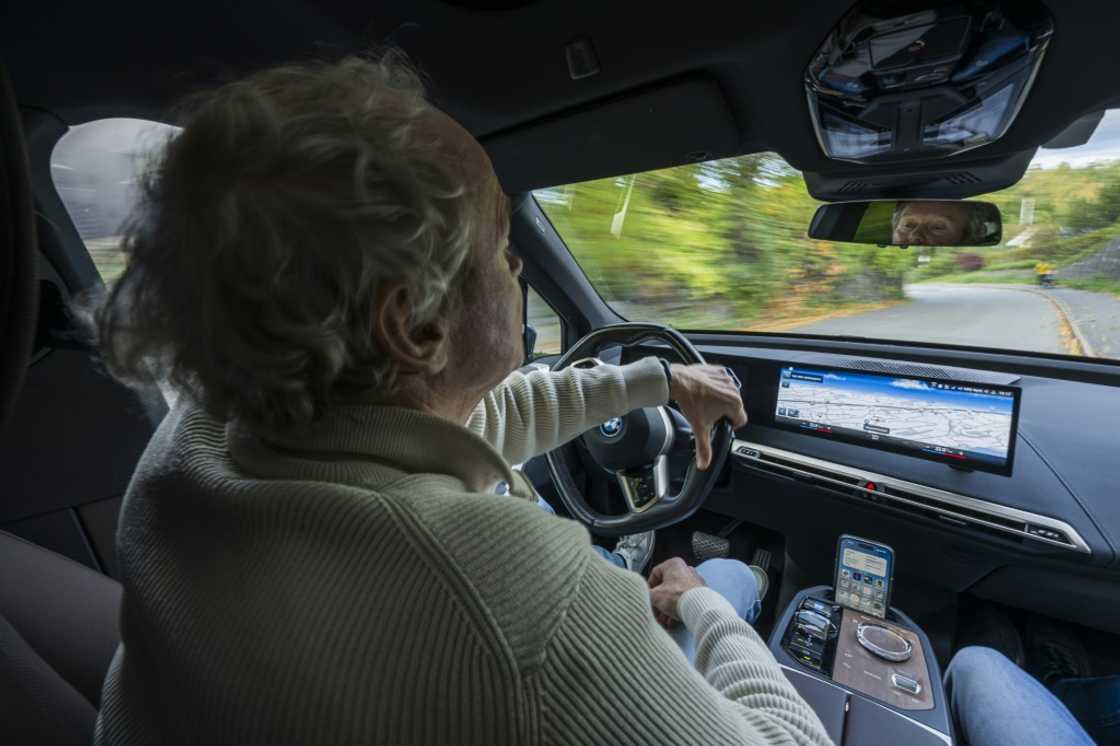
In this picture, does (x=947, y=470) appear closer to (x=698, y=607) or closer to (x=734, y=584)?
(x=734, y=584)

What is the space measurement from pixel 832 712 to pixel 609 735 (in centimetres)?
117

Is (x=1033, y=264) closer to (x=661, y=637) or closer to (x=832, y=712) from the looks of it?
(x=832, y=712)

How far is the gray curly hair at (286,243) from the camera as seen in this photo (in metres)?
0.61

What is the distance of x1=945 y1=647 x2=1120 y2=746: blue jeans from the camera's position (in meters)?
1.33

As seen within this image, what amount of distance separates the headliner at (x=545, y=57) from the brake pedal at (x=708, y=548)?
177cm

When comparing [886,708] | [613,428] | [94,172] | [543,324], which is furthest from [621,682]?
[543,324]

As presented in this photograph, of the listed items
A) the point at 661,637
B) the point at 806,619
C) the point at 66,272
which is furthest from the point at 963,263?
the point at 66,272

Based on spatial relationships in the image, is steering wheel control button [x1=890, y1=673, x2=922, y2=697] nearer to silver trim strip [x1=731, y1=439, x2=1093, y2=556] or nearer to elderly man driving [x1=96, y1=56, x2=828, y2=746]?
silver trim strip [x1=731, y1=439, x2=1093, y2=556]

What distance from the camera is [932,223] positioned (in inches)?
67.8

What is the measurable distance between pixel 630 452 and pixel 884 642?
3.02 ft

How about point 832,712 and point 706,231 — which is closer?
point 832,712

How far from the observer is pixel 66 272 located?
1727 mm

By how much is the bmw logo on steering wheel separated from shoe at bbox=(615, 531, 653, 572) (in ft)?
1.96

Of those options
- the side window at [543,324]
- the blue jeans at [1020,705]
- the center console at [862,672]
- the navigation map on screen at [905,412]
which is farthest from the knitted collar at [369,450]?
the side window at [543,324]
